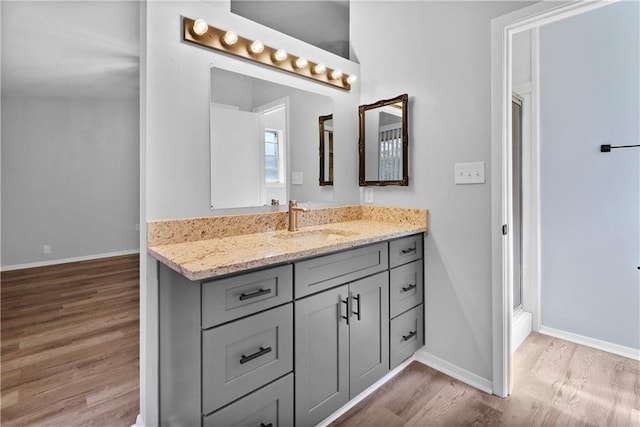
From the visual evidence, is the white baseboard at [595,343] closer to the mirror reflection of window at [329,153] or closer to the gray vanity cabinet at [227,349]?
the mirror reflection of window at [329,153]

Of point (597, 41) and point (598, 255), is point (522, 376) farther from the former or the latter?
point (597, 41)

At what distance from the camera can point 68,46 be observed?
2945mm

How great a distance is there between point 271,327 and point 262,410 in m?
0.32

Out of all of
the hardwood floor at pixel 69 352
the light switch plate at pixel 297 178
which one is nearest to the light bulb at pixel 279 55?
the light switch plate at pixel 297 178

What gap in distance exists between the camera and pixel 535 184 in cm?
242

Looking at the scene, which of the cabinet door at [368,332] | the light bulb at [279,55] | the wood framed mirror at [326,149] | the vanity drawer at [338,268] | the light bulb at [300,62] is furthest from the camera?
the wood framed mirror at [326,149]

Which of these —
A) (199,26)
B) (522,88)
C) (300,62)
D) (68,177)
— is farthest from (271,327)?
(68,177)

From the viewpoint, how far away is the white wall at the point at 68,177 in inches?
171

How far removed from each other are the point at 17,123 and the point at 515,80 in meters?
5.86

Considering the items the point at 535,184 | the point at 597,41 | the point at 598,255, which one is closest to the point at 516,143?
the point at 535,184

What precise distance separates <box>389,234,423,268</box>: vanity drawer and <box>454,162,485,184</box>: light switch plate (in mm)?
425

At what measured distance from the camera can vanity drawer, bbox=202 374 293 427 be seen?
115 cm

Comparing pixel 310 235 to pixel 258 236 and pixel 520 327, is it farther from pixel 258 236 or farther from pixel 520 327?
pixel 520 327

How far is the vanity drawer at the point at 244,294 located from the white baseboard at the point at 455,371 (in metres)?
1.22
